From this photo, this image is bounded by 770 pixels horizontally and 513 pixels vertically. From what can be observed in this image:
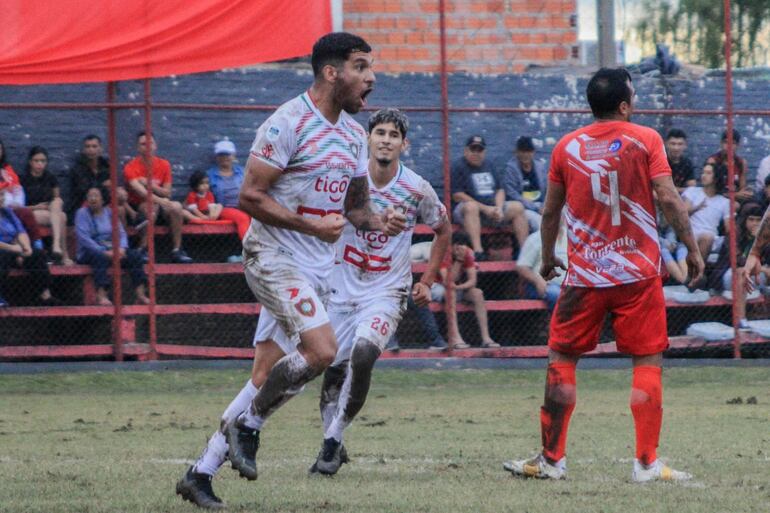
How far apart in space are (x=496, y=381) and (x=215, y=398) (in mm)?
3103

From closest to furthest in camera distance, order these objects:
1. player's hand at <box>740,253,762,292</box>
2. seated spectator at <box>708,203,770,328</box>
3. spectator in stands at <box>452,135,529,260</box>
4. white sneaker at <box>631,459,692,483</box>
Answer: white sneaker at <box>631,459,692,483</box>, player's hand at <box>740,253,762,292</box>, spectator in stands at <box>452,135,529,260</box>, seated spectator at <box>708,203,770,328</box>

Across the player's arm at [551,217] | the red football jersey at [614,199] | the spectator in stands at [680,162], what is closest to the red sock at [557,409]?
the red football jersey at [614,199]

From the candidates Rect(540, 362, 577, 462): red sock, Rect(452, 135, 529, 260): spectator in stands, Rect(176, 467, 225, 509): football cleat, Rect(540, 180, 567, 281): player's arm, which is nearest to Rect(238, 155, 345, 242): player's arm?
Rect(176, 467, 225, 509): football cleat

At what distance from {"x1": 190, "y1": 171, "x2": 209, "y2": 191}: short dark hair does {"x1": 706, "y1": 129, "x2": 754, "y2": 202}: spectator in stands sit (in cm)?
561

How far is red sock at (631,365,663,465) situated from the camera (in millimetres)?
7316

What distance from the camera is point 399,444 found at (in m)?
9.59

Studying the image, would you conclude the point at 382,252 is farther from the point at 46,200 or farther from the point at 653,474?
the point at 46,200

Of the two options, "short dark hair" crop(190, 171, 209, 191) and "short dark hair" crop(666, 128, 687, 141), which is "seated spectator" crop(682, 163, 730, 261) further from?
"short dark hair" crop(190, 171, 209, 191)

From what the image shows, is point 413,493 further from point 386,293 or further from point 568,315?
point 386,293

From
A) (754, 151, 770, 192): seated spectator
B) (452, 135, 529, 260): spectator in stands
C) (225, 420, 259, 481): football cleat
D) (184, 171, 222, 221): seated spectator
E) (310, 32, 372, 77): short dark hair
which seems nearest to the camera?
(225, 420, 259, 481): football cleat

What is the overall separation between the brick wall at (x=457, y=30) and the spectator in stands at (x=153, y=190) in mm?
3997

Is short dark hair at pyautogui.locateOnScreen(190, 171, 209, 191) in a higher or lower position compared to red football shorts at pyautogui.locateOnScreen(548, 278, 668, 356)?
higher

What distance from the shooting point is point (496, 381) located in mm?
15195

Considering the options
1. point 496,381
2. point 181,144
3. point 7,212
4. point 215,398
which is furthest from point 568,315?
point 181,144
